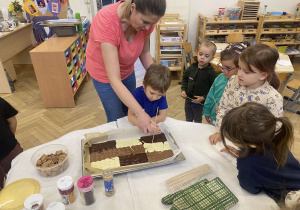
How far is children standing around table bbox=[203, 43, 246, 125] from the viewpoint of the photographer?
156 cm

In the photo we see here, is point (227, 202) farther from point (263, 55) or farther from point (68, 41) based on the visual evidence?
point (68, 41)

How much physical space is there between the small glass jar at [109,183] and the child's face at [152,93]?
22.8 inches

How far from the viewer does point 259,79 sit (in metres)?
1.25

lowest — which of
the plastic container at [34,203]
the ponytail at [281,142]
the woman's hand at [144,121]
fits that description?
the plastic container at [34,203]

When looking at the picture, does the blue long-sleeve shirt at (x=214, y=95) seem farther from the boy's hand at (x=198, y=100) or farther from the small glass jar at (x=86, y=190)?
the small glass jar at (x=86, y=190)

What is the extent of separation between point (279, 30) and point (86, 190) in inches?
176

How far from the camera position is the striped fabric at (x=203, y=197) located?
0.88 meters

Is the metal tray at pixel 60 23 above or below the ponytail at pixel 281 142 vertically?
above

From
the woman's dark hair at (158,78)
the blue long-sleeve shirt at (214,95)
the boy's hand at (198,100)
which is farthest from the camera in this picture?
the boy's hand at (198,100)

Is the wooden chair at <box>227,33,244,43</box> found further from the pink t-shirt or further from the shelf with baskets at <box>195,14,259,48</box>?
the pink t-shirt

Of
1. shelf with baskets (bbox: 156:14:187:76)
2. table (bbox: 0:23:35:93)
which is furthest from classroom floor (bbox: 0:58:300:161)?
shelf with baskets (bbox: 156:14:187:76)

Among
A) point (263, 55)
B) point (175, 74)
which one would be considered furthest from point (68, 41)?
point (263, 55)

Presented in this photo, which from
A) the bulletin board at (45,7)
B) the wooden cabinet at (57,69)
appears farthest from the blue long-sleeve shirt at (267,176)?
the bulletin board at (45,7)

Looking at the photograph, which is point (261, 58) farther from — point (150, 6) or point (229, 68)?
point (150, 6)
